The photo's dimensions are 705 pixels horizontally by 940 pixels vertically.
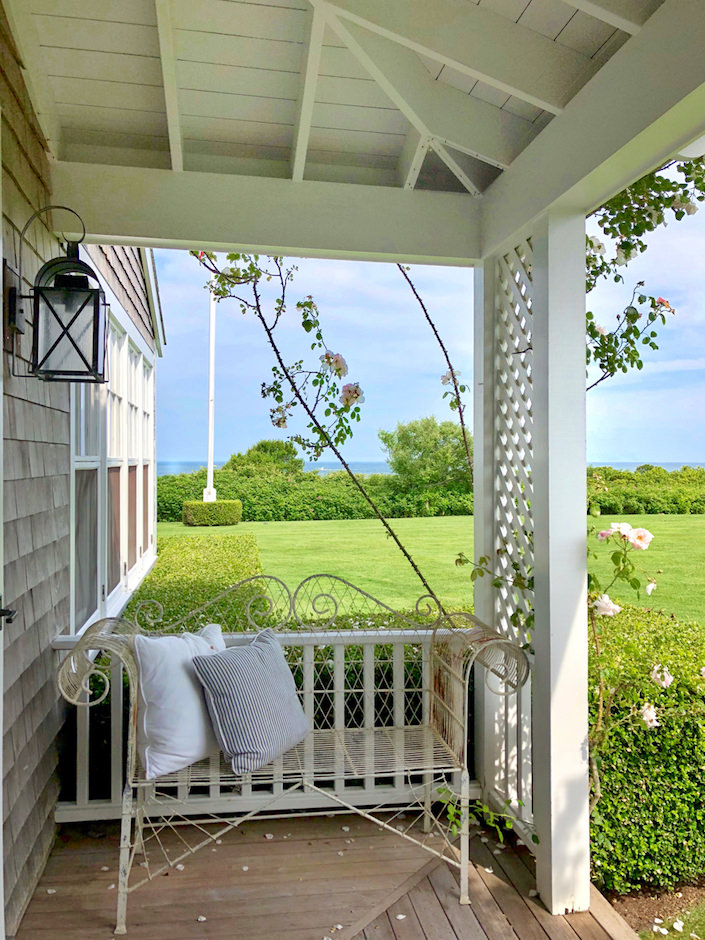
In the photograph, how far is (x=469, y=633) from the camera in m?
2.60

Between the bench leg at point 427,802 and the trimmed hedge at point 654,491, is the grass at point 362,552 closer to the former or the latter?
the trimmed hedge at point 654,491

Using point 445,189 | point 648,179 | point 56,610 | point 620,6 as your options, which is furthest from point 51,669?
point 648,179

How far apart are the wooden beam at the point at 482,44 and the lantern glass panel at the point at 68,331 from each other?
111 cm

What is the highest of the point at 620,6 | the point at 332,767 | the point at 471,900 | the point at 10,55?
the point at 10,55

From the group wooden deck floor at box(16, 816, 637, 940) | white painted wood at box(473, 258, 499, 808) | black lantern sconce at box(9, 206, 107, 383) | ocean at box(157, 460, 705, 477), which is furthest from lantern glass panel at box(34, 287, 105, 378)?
ocean at box(157, 460, 705, 477)

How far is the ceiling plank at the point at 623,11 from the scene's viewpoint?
1.71 metres

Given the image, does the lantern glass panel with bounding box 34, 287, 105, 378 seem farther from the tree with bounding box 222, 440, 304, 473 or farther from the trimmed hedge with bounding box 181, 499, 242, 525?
the trimmed hedge with bounding box 181, 499, 242, 525

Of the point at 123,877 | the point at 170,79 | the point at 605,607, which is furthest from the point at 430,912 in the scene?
the point at 170,79

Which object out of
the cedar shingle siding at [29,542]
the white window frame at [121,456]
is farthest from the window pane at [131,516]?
the cedar shingle siding at [29,542]

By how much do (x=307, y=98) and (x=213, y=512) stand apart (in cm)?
710

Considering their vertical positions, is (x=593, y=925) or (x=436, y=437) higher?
(x=436, y=437)

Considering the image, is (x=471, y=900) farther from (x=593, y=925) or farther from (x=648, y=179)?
(x=648, y=179)

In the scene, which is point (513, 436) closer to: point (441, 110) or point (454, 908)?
point (441, 110)

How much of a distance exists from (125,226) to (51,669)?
1.66 meters
